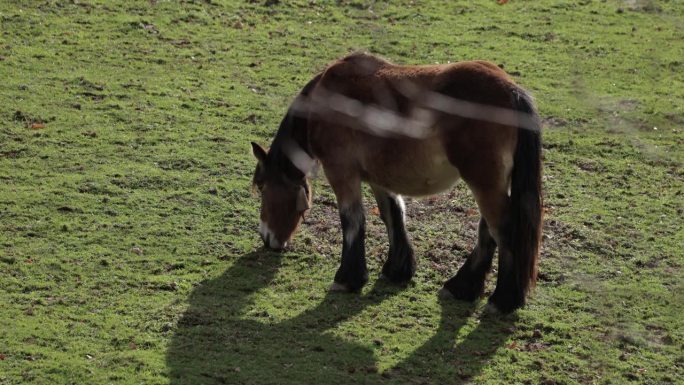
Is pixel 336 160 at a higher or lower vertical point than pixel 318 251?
higher

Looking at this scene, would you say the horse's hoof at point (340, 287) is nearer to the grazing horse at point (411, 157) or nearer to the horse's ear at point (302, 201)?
the grazing horse at point (411, 157)

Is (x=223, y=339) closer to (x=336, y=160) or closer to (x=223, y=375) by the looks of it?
(x=223, y=375)

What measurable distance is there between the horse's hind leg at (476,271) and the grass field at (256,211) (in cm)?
12

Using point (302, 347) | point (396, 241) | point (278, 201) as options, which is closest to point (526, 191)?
→ point (396, 241)

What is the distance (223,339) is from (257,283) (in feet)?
3.98

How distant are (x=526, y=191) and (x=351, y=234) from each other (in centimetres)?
159

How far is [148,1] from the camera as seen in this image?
15969mm

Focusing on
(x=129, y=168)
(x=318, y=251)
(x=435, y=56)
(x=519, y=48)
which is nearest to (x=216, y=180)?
(x=129, y=168)

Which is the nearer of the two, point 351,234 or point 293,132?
point 351,234

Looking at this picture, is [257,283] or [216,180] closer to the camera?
[257,283]

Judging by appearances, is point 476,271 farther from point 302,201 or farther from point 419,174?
point 302,201

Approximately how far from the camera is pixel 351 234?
909 centimetres

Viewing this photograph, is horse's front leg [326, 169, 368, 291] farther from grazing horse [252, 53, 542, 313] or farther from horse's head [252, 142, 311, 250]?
horse's head [252, 142, 311, 250]

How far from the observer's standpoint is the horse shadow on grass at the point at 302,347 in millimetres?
7500
